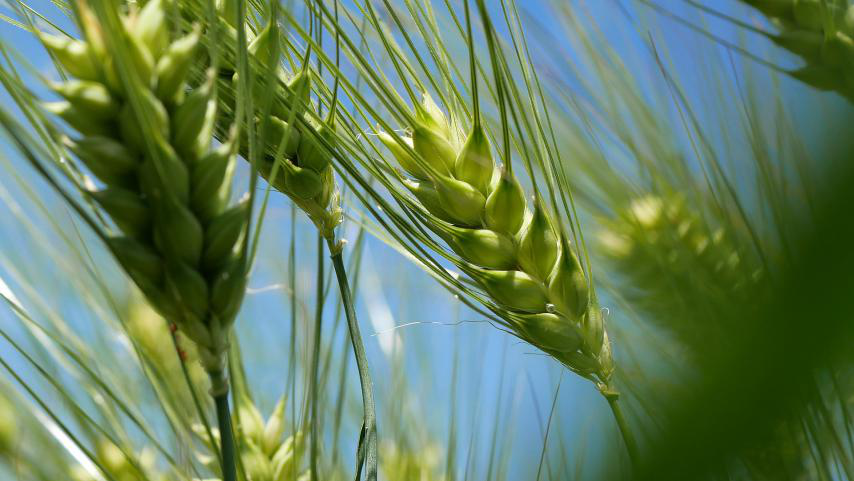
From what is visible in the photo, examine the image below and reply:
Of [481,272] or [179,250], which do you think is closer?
[179,250]

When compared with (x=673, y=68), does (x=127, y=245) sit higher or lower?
lower

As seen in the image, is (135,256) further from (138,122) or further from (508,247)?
(508,247)

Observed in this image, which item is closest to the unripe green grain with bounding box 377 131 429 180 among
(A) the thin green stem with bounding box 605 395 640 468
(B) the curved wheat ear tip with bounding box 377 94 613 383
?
(B) the curved wheat ear tip with bounding box 377 94 613 383

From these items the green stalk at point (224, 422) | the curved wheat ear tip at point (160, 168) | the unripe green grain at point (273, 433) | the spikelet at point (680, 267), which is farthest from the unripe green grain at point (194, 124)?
the unripe green grain at point (273, 433)

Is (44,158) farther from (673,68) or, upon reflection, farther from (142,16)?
(673,68)

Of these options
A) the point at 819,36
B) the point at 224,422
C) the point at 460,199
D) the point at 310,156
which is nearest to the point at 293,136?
the point at 310,156

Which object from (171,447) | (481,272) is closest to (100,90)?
(481,272)
